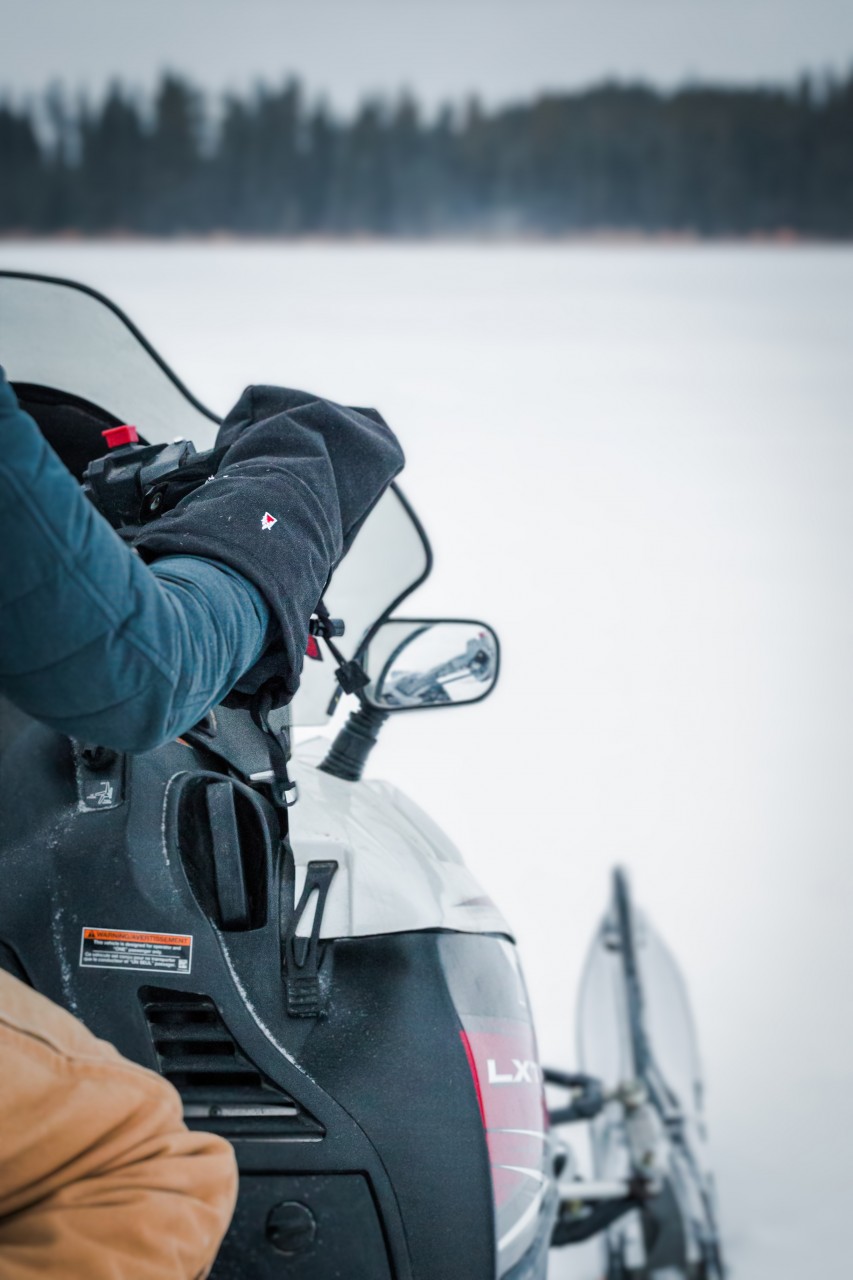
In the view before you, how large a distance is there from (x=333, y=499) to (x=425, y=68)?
226 inches

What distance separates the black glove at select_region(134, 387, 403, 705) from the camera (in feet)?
2.83

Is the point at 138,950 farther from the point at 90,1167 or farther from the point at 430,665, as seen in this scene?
the point at 430,665

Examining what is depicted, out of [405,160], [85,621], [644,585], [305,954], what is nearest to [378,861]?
[305,954]

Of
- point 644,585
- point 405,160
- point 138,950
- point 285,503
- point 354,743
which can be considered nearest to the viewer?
point 285,503

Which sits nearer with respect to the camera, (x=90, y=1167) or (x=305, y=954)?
(x=90, y=1167)

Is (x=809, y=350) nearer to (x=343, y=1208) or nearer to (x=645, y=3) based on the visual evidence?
(x=645, y=3)

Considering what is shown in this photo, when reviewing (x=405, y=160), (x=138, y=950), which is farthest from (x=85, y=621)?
(x=405, y=160)

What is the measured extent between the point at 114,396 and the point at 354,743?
1.67 ft

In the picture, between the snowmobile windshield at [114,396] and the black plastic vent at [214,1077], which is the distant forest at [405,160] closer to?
the snowmobile windshield at [114,396]

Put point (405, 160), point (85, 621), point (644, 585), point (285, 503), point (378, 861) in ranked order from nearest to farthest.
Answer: point (85, 621), point (285, 503), point (378, 861), point (644, 585), point (405, 160)

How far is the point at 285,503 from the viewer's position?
0.91m

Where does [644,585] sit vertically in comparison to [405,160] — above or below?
below

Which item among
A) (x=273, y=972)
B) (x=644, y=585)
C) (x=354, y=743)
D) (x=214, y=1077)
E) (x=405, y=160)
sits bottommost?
(x=644, y=585)

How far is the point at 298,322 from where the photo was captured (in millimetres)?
5312
